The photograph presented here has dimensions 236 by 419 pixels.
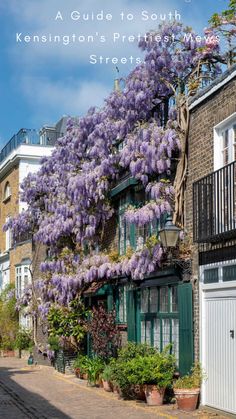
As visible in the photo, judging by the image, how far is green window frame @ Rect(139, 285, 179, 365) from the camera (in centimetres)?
1495

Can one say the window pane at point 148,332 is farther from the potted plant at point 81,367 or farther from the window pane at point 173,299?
the potted plant at point 81,367

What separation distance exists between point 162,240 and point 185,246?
1.92 feet

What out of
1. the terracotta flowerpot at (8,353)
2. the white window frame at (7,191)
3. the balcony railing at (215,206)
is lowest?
the terracotta flowerpot at (8,353)

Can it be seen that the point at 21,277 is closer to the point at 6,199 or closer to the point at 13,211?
the point at 13,211

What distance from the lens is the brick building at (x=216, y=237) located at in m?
12.1

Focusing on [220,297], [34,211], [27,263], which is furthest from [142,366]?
[27,263]

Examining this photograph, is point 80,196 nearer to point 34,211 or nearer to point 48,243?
point 48,243

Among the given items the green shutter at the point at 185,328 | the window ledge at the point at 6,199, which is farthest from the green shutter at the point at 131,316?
the window ledge at the point at 6,199

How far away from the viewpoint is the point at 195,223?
43.6 ft

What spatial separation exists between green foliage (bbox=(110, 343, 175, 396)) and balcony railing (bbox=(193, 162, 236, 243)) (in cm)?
280

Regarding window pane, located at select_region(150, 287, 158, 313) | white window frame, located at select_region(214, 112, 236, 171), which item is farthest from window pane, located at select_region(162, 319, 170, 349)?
white window frame, located at select_region(214, 112, 236, 171)

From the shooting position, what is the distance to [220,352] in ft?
41.1

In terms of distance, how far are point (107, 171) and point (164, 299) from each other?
15.9 feet

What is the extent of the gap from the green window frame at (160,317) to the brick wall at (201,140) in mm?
1323
